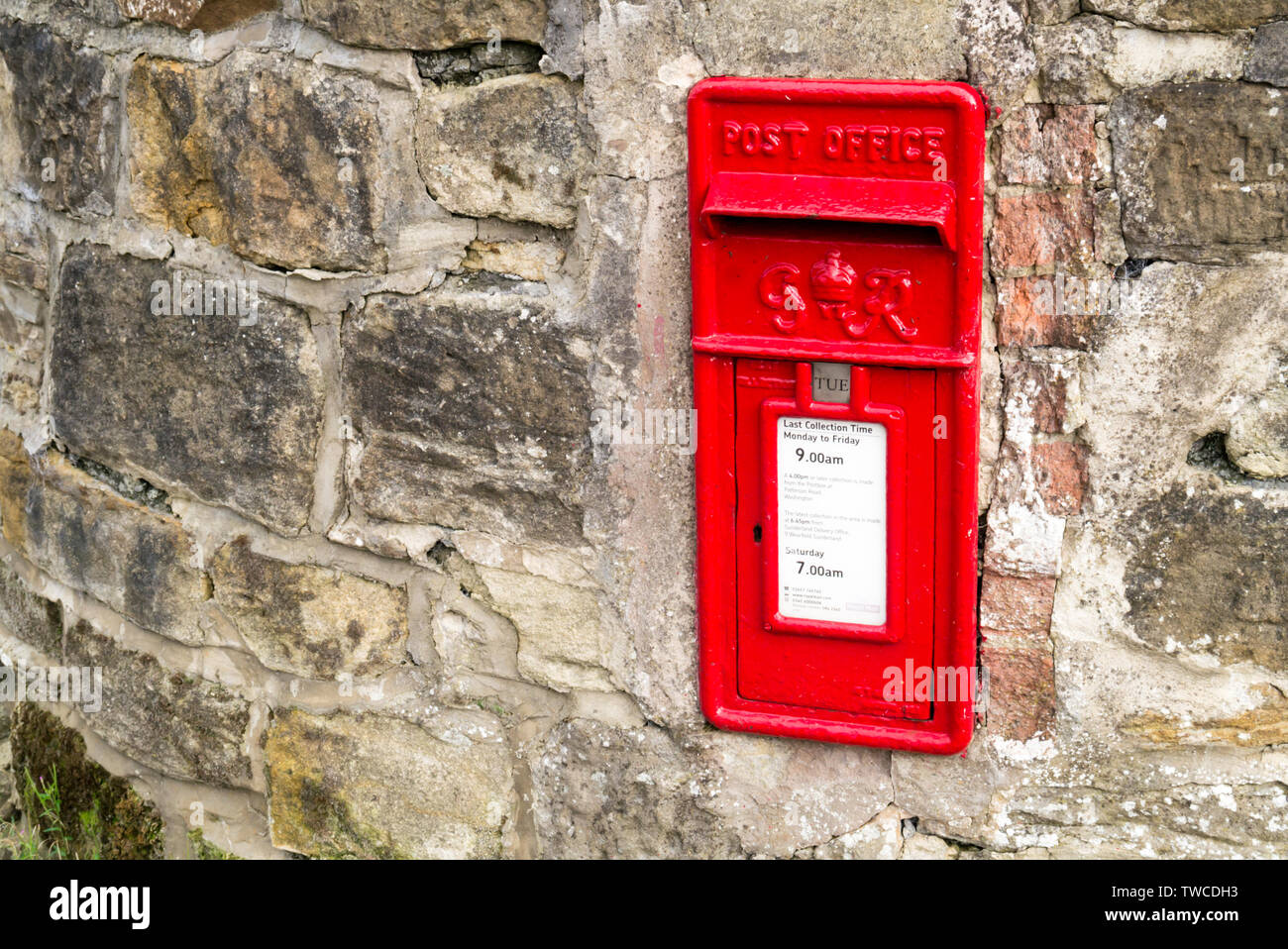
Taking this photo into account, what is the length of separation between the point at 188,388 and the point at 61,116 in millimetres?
521

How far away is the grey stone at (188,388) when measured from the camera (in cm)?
207

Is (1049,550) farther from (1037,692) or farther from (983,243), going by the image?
(983,243)

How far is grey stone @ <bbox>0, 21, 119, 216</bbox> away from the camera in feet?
7.04

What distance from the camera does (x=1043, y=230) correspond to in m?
1.70

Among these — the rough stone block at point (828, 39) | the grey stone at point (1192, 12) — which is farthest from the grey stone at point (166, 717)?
the grey stone at point (1192, 12)

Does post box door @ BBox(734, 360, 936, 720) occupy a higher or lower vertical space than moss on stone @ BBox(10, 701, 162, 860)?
higher

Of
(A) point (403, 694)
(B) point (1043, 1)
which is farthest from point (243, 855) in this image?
(B) point (1043, 1)

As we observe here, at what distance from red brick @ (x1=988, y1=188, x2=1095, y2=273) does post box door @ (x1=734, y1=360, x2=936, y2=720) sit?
0.66 feet

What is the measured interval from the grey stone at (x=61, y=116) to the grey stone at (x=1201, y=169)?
1.55 metres

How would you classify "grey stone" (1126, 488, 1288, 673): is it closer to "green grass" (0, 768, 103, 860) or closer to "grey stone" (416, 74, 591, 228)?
"grey stone" (416, 74, 591, 228)

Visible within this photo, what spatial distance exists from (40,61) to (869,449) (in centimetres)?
156

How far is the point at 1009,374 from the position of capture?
5.79 ft

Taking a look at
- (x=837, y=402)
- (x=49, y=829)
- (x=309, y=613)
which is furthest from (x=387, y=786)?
(x=837, y=402)

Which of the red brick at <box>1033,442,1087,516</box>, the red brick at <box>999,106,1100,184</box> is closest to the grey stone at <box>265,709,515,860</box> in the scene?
the red brick at <box>1033,442,1087,516</box>
